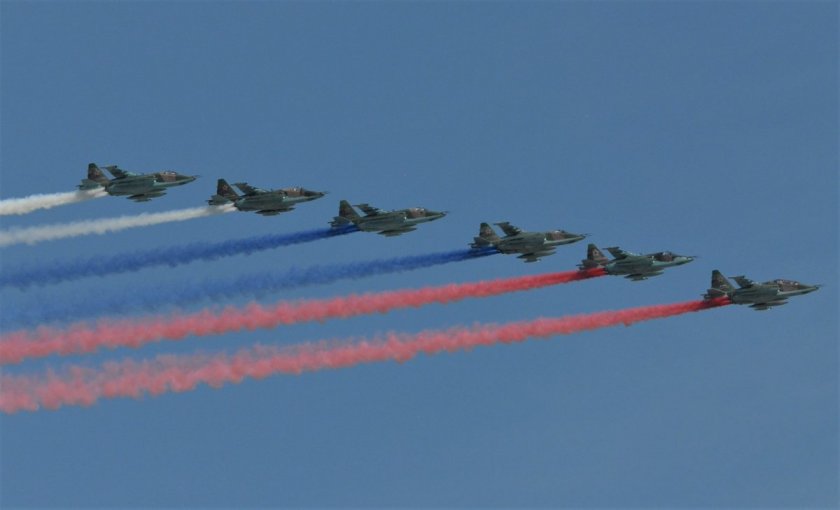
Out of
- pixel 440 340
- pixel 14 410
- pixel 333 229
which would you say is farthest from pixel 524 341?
pixel 14 410

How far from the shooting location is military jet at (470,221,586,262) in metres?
111

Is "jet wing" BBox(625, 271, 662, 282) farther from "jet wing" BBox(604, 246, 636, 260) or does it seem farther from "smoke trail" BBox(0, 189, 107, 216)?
"smoke trail" BBox(0, 189, 107, 216)

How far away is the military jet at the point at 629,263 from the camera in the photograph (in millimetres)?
114000

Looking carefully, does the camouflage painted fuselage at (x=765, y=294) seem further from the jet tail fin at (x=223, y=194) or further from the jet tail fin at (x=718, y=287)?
the jet tail fin at (x=223, y=194)

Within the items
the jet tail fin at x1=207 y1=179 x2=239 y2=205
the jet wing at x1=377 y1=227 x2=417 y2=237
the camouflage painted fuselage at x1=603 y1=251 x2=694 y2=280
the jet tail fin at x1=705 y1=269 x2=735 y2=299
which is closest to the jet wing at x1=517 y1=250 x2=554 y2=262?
the camouflage painted fuselage at x1=603 y1=251 x2=694 y2=280

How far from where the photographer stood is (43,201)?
105 meters

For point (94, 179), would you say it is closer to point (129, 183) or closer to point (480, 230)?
point (129, 183)

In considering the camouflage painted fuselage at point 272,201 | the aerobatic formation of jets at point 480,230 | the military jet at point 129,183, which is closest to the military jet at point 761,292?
the aerobatic formation of jets at point 480,230

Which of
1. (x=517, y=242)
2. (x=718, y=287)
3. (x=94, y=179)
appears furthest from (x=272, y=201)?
(x=718, y=287)

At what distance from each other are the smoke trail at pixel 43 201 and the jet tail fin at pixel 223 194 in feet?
23.6

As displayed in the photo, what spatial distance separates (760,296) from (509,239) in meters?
18.3

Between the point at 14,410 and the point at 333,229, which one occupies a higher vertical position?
the point at 333,229

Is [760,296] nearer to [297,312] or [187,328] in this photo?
[297,312]

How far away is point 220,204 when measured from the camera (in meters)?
108
